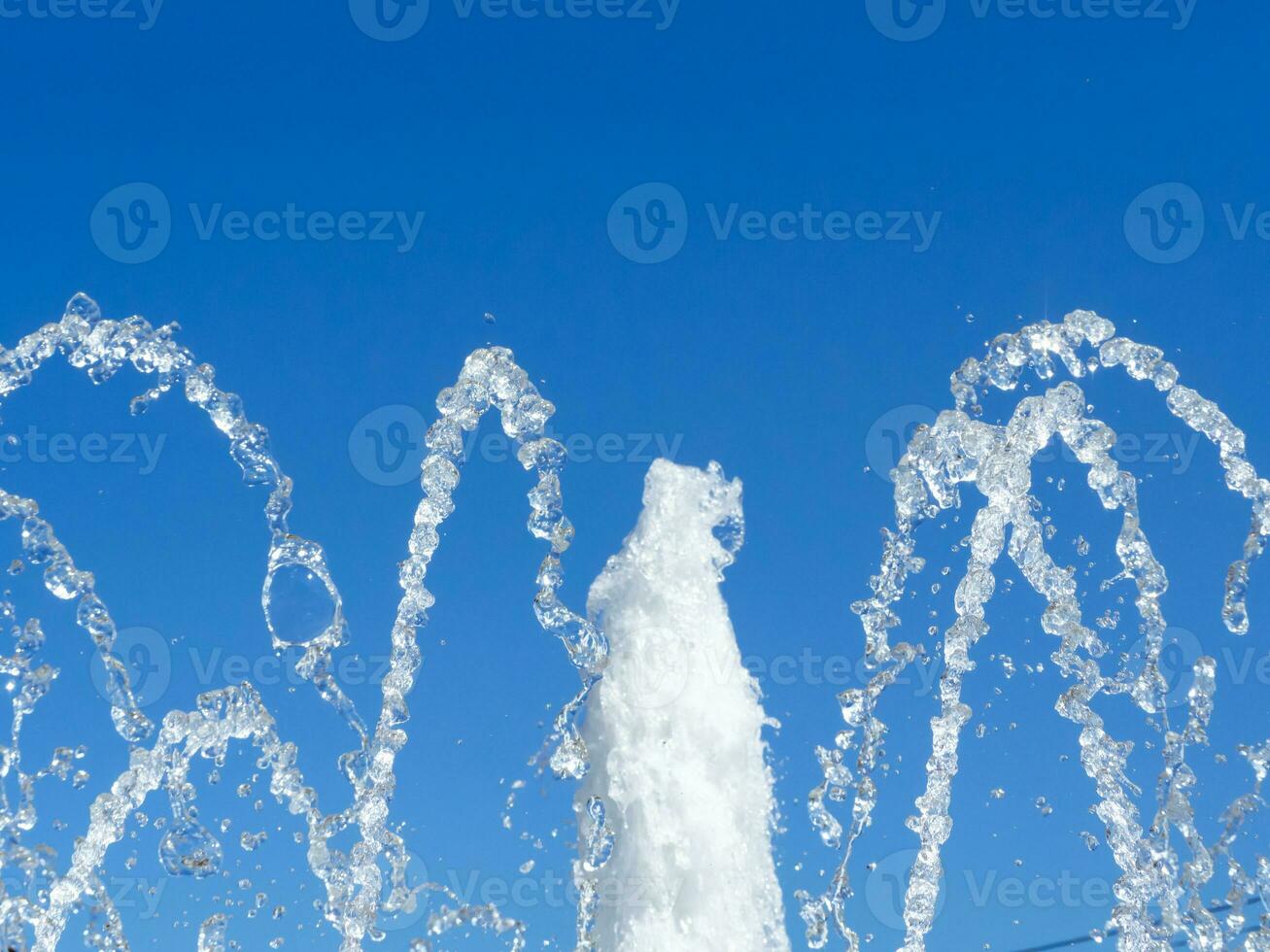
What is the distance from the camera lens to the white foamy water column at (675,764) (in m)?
8.59

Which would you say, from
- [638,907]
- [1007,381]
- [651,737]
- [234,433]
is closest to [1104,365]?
[1007,381]

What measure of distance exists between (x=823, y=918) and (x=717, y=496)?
339cm

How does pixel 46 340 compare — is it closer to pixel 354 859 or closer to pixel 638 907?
pixel 354 859

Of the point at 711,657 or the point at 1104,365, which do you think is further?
the point at 711,657

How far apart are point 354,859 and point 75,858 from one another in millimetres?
1523

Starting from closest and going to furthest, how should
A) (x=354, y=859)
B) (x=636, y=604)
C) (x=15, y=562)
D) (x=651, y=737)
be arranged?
(x=15, y=562) < (x=354, y=859) < (x=651, y=737) < (x=636, y=604)

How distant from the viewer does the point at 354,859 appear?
8352 millimetres

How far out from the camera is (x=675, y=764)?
9055 mm

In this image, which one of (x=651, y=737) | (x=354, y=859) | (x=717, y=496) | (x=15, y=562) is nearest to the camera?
(x=15, y=562)

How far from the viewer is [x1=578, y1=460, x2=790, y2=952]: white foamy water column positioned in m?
8.59

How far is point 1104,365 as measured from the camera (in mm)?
8422

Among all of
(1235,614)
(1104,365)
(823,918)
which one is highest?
(1104,365)

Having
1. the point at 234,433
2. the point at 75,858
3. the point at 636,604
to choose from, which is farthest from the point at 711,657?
the point at 75,858

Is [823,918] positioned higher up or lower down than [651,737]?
lower down
